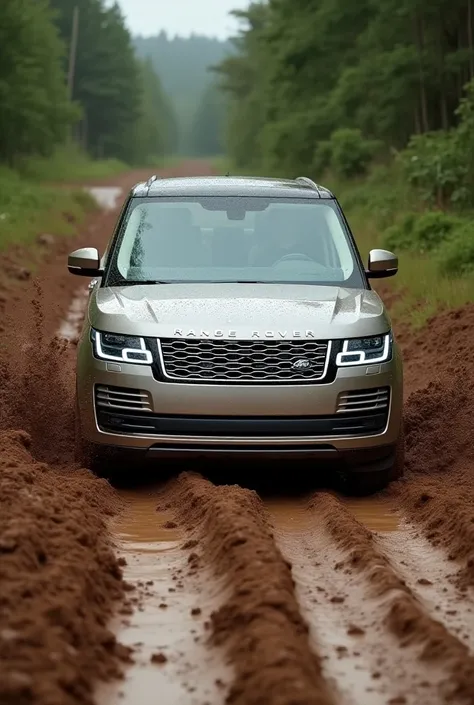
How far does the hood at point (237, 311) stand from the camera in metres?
7.04

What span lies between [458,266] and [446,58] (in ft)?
45.3

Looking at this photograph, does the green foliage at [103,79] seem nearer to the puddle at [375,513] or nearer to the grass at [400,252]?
the grass at [400,252]

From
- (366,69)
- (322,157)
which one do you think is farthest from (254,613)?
(322,157)

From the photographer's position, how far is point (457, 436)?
8.70 metres

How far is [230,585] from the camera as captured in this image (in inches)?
186

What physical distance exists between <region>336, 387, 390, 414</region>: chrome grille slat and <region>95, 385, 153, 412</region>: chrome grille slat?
108 cm

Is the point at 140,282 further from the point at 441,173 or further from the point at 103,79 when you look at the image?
the point at 103,79

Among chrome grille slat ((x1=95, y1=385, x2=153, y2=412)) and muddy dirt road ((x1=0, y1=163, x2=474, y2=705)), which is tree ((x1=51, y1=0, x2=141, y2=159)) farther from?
muddy dirt road ((x1=0, y1=163, x2=474, y2=705))

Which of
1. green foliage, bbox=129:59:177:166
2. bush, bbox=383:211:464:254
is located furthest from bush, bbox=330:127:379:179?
green foliage, bbox=129:59:177:166

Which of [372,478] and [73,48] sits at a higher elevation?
[73,48]

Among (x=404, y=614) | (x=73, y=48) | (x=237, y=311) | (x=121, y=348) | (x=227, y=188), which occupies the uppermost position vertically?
(x=73, y=48)

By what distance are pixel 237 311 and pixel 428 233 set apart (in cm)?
1076

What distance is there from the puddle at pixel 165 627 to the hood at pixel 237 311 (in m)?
1.31

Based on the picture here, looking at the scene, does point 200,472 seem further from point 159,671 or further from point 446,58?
point 446,58
